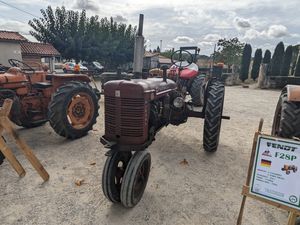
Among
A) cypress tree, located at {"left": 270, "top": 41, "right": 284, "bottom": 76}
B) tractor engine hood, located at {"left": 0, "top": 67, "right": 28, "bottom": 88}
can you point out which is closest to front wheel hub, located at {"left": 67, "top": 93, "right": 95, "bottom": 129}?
tractor engine hood, located at {"left": 0, "top": 67, "right": 28, "bottom": 88}

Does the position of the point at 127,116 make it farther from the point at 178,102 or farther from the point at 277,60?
the point at 277,60

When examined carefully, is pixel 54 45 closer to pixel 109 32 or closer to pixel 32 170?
pixel 109 32

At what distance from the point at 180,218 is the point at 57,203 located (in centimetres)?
129

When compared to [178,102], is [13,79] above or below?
above

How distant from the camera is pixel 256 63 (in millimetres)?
20672

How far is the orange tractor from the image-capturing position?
399 cm

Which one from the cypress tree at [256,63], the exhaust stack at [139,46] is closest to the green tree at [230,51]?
the cypress tree at [256,63]

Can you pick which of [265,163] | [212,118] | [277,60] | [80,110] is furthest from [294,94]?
[277,60]

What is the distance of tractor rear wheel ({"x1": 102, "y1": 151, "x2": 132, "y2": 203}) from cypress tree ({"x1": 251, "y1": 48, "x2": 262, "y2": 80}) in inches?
816

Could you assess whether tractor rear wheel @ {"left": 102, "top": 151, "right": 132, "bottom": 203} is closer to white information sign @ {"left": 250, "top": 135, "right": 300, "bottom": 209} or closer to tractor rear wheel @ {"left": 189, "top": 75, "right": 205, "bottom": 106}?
white information sign @ {"left": 250, "top": 135, "right": 300, "bottom": 209}

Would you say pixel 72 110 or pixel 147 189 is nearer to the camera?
pixel 147 189

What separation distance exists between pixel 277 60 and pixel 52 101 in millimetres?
19485

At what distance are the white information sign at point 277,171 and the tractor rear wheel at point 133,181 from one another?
103 cm

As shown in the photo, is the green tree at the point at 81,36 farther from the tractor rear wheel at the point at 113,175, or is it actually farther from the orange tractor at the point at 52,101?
the tractor rear wheel at the point at 113,175
